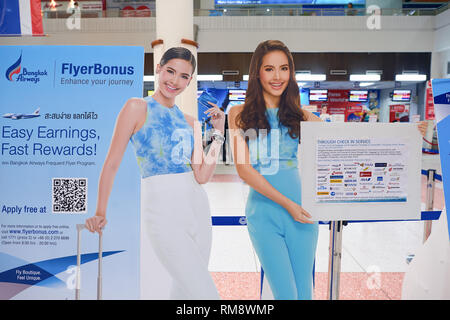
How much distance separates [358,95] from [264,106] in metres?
13.3

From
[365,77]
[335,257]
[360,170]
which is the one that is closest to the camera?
[360,170]

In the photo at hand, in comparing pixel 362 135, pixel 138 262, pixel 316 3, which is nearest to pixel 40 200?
pixel 138 262

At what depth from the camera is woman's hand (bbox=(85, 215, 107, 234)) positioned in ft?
6.51

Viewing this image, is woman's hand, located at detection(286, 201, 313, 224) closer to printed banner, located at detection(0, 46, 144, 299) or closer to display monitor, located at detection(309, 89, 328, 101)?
printed banner, located at detection(0, 46, 144, 299)

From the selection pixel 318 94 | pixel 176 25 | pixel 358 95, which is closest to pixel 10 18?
pixel 176 25

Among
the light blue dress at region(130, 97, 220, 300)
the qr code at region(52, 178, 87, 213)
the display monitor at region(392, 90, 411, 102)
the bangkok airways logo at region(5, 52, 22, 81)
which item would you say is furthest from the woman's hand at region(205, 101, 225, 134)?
the display monitor at region(392, 90, 411, 102)

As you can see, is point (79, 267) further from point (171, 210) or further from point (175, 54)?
point (175, 54)

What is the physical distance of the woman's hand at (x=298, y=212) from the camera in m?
2.00

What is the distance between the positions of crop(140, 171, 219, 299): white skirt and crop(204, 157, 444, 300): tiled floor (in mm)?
351

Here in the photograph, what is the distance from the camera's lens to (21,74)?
199 cm

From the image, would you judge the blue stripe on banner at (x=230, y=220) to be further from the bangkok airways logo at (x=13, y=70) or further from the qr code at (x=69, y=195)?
the bangkok airways logo at (x=13, y=70)

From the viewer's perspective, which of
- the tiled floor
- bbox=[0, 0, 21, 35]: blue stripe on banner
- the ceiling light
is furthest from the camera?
the ceiling light

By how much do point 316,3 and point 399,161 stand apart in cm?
1145
